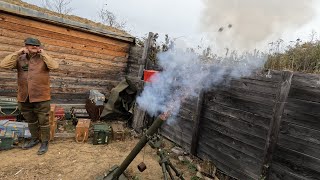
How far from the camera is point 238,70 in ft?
17.0

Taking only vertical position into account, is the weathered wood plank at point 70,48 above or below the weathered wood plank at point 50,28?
below

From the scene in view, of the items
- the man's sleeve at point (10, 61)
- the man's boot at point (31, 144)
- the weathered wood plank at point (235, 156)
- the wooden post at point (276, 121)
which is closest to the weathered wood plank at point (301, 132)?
the wooden post at point (276, 121)

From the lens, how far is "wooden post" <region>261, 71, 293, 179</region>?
4.21 m

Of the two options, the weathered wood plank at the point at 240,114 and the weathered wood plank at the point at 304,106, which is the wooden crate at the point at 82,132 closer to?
the weathered wood plank at the point at 240,114

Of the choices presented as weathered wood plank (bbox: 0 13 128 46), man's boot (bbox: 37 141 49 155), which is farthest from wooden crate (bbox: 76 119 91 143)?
weathered wood plank (bbox: 0 13 128 46)

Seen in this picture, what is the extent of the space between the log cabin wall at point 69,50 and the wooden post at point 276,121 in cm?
644

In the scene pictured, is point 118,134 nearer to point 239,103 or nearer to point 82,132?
point 82,132

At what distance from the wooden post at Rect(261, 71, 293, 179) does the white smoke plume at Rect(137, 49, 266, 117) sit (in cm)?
85

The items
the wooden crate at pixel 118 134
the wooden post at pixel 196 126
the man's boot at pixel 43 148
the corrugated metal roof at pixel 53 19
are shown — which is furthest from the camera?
the corrugated metal roof at pixel 53 19

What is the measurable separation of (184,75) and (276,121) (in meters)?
2.64

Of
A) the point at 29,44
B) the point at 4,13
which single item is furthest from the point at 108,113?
the point at 4,13

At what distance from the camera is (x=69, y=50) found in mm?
8742

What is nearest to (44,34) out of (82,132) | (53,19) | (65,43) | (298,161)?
(53,19)

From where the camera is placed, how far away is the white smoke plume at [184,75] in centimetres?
535
